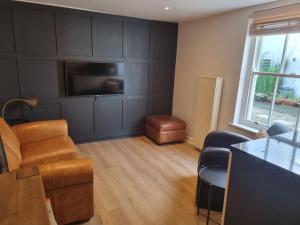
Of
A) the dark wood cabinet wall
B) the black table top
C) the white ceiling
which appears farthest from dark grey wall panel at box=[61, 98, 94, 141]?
the black table top

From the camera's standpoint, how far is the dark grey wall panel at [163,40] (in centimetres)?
416

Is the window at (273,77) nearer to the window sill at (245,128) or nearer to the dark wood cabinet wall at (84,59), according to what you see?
the window sill at (245,128)

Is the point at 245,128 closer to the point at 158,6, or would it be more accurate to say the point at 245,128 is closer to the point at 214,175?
the point at 214,175

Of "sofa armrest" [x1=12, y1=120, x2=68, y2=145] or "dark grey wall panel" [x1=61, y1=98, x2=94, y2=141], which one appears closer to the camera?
"sofa armrest" [x1=12, y1=120, x2=68, y2=145]

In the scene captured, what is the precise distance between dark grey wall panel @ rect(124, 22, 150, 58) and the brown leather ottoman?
1258mm

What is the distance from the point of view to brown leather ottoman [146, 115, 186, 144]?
3943 millimetres

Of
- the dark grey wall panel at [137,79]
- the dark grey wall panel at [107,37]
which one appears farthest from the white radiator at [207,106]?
the dark grey wall panel at [107,37]

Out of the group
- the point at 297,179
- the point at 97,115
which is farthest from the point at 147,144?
the point at 297,179

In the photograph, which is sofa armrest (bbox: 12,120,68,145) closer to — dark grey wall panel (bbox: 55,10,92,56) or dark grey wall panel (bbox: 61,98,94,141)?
dark grey wall panel (bbox: 61,98,94,141)

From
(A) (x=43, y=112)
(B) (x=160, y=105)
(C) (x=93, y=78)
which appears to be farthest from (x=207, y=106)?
(A) (x=43, y=112)

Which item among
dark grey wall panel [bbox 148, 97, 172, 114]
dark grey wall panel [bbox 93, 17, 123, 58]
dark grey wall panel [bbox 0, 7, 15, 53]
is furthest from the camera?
dark grey wall panel [bbox 148, 97, 172, 114]

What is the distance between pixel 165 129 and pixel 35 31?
Result: 102 inches

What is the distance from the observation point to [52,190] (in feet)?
5.99

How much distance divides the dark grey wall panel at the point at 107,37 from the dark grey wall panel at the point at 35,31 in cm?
67
